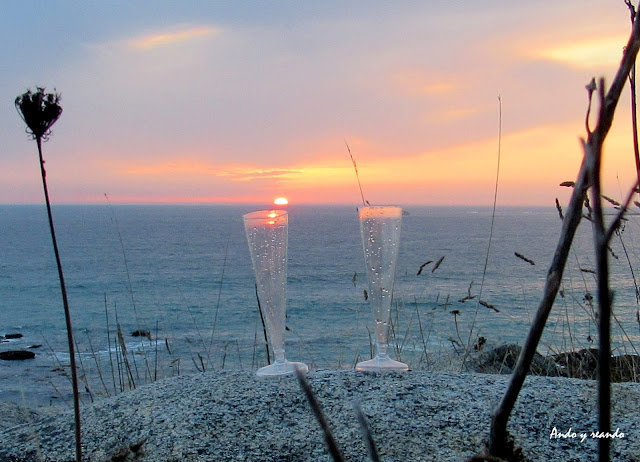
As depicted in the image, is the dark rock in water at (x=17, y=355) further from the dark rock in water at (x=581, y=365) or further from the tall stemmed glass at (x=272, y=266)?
the tall stemmed glass at (x=272, y=266)

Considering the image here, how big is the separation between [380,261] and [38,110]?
1391 mm

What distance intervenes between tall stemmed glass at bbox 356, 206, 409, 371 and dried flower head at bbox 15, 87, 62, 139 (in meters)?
1.30

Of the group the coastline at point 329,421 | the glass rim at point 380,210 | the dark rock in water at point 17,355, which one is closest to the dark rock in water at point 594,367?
the coastline at point 329,421

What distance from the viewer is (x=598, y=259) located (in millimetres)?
202

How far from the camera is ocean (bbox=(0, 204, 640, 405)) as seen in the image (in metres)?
8.47

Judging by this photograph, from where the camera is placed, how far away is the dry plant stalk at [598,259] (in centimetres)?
21

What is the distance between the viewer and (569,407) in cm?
176

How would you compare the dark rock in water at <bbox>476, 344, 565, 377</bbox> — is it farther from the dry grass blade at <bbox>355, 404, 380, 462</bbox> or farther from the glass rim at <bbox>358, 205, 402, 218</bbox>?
the dry grass blade at <bbox>355, 404, 380, 462</bbox>

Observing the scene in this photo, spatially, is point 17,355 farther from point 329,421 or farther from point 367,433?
point 367,433

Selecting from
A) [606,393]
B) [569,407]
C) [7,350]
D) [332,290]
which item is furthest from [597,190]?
[332,290]

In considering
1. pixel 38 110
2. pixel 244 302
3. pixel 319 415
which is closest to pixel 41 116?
pixel 38 110

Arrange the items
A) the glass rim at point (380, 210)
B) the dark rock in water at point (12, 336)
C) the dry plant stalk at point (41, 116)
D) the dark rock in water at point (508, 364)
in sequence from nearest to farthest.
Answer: the dry plant stalk at point (41, 116), the glass rim at point (380, 210), the dark rock in water at point (508, 364), the dark rock in water at point (12, 336)

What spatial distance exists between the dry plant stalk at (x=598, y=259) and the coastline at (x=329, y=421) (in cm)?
136

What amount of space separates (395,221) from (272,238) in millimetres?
416
